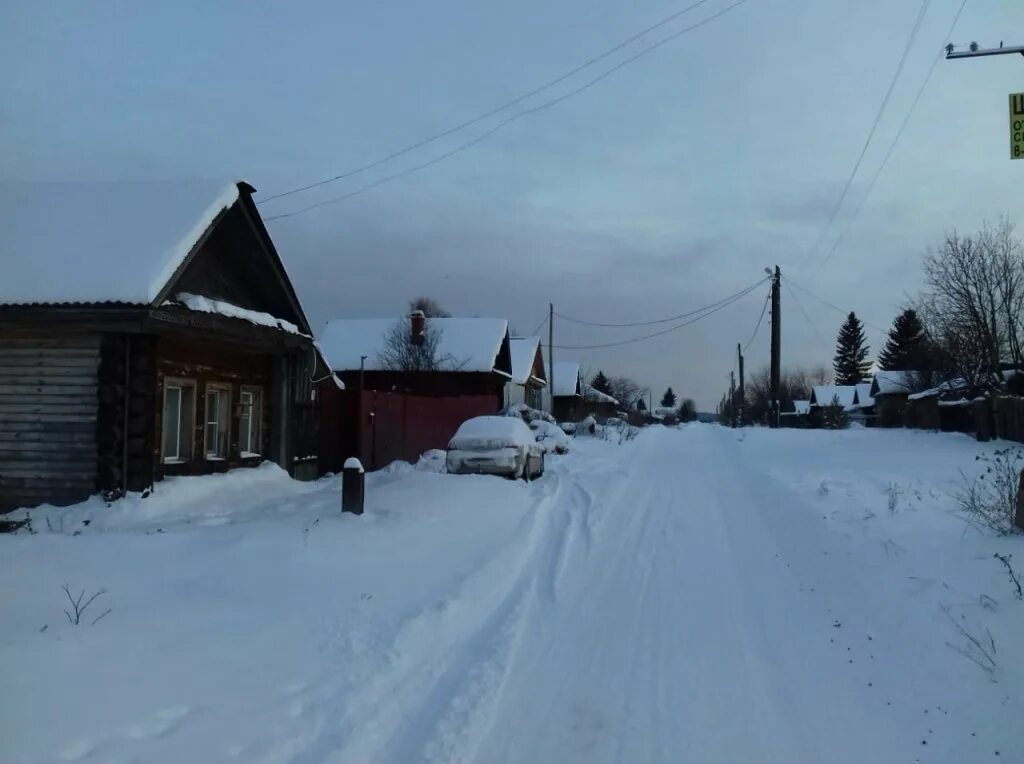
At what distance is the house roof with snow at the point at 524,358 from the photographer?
49.5 meters

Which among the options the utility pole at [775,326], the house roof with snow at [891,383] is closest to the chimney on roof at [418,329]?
the utility pole at [775,326]

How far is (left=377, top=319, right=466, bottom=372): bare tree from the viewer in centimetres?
3734

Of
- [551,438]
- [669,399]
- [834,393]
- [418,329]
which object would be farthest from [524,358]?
[669,399]

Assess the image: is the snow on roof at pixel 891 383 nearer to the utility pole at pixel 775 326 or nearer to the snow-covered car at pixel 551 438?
the utility pole at pixel 775 326

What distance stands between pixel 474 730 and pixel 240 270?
42.9 feet

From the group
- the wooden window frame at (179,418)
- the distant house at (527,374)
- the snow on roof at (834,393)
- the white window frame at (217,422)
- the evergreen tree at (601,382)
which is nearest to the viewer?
the wooden window frame at (179,418)

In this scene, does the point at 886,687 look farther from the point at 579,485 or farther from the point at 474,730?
the point at 579,485

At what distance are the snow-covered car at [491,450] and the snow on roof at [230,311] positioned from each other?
4.01 metres

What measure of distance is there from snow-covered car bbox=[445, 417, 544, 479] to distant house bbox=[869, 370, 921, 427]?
38.0 meters

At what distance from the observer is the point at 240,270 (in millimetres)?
16062

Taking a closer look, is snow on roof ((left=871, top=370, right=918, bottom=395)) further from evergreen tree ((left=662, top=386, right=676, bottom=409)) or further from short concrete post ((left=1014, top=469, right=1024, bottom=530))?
evergreen tree ((left=662, top=386, right=676, bottom=409))

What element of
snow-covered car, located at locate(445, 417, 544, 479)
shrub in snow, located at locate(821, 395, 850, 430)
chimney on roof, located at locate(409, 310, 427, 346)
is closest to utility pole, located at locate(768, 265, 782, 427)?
shrub in snow, located at locate(821, 395, 850, 430)

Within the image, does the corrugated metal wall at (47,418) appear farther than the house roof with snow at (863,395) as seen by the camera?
No

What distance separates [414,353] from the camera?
37.2m
